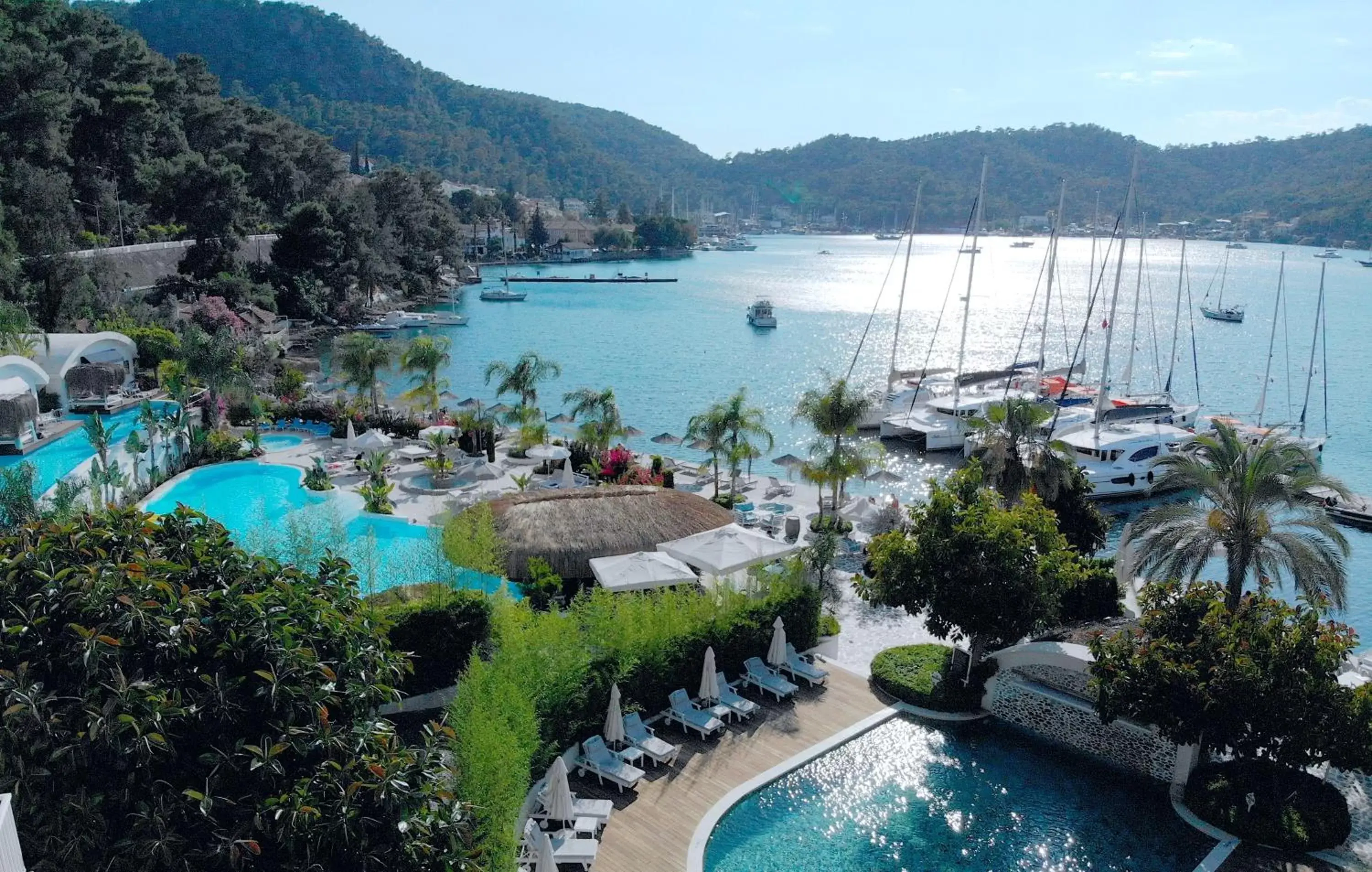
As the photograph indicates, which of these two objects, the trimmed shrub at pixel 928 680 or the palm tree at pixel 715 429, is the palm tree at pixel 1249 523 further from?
the palm tree at pixel 715 429

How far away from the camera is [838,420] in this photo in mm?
25594

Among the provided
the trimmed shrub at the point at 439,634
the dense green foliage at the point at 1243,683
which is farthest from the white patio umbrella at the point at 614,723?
the dense green foliage at the point at 1243,683

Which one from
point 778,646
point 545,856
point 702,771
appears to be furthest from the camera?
point 778,646

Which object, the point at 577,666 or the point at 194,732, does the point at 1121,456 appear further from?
the point at 194,732

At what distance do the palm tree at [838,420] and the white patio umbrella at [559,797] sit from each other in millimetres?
14578

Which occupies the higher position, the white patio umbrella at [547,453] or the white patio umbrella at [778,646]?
the white patio umbrella at [547,453]

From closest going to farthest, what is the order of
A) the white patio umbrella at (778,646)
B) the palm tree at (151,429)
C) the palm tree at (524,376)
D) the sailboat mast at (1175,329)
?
the white patio umbrella at (778,646) → the palm tree at (151,429) → the palm tree at (524,376) → the sailboat mast at (1175,329)

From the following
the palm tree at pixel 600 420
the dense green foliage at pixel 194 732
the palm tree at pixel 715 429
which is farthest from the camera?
the palm tree at pixel 600 420

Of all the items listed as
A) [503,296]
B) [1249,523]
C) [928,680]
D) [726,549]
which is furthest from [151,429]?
[503,296]

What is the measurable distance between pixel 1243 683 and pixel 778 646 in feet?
23.7

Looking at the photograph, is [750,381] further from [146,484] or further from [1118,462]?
[146,484]

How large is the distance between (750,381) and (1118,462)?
91.3 feet

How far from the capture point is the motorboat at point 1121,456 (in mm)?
35312

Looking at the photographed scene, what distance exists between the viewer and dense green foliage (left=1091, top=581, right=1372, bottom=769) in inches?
481
